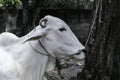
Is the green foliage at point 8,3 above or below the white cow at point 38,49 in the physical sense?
below

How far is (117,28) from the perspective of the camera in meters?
4.72

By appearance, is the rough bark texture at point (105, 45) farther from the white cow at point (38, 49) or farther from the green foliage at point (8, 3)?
the green foliage at point (8, 3)

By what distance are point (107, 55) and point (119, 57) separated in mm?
166

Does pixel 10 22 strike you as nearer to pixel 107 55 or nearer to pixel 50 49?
pixel 107 55

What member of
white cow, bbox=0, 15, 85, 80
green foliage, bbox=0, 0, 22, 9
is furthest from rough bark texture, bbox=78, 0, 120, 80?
green foliage, bbox=0, 0, 22, 9

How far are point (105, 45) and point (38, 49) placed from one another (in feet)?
3.70

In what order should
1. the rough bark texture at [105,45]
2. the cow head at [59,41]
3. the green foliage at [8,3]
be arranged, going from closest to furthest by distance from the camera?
the cow head at [59,41], the rough bark texture at [105,45], the green foliage at [8,3]

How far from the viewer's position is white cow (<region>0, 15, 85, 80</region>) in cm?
390

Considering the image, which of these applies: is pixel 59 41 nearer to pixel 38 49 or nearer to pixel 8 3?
pixel 38 49

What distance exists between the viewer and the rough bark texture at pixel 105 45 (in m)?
4.73

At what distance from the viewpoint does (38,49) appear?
4.00 metres

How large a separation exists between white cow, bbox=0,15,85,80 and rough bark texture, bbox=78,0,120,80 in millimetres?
901

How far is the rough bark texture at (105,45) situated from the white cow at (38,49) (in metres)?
0.90

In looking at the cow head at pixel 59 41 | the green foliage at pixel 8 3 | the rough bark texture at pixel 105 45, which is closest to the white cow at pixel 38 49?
the cow head at pixel 59 41
